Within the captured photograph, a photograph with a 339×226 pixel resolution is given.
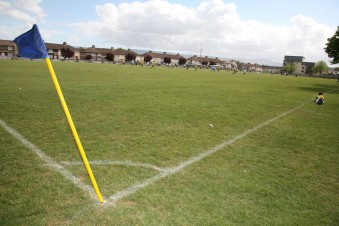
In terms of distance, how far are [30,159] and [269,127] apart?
7.61 meters

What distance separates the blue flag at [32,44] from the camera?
3.91 m

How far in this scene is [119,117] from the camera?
916 cm

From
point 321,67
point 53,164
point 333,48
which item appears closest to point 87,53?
point 333,48

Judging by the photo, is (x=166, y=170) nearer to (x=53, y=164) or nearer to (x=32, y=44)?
(x=53, y=164)

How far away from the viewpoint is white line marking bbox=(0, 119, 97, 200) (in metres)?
4.36

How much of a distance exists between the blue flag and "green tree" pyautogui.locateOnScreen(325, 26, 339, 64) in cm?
4341

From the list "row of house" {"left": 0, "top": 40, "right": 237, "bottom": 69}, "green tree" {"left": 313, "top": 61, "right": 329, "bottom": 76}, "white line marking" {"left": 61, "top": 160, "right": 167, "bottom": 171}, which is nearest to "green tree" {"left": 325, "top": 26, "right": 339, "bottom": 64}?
"white line marking" {"left": 61, "top": 160, "right": 167, "bottom": 171}

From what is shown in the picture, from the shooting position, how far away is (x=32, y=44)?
3930 millimetres

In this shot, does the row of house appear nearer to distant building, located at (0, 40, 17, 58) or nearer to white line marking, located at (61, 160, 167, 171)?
distant building, located at (0, 40, 17, 58)

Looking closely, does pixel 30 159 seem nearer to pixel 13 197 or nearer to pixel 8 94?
pixel 13 197

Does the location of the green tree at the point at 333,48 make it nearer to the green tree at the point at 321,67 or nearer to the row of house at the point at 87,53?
the row of house at the point at 87,53

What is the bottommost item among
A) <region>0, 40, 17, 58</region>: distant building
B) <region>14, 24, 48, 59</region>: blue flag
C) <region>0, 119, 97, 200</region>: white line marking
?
<region>0, 119, 97, 200</region>: white line marking

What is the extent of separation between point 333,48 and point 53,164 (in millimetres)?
43803

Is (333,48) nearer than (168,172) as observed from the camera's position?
No
